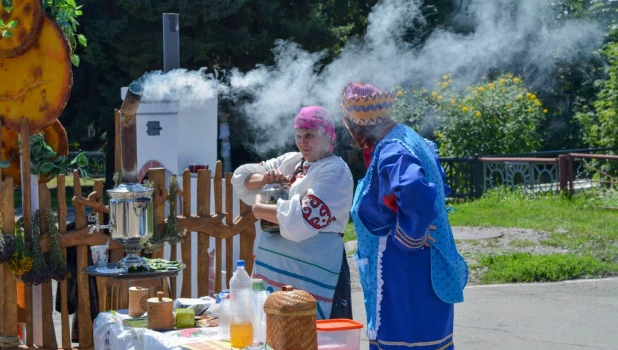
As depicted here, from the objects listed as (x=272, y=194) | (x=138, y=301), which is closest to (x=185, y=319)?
(x=138, y=301)

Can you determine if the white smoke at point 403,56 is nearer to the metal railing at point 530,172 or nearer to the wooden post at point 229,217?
the wooden post at point 229,217

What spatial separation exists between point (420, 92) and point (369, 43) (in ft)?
21.1

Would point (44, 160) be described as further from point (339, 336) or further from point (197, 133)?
point (339, 336)

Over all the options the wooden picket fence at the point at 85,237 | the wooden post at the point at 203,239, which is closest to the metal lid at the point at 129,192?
the wooden picket fence at the point at 85,237

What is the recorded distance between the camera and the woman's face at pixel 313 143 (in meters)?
4.70

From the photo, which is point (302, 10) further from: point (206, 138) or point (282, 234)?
point (282, 234)

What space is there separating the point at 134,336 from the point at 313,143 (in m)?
1.35

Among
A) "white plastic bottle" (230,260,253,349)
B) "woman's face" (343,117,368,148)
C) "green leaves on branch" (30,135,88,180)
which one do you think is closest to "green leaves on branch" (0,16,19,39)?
"green leaves on branch" (30,135,88,180)

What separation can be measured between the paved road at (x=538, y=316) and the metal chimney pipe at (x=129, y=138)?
2.53 m

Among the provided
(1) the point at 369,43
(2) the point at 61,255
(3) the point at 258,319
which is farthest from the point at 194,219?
(1) the point at 369,43

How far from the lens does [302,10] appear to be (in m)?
19.3

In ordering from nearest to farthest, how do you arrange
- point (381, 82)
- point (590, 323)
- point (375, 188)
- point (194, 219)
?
point (375, 188) → point (194, 219) → point (590, 323) → point (381, 82)

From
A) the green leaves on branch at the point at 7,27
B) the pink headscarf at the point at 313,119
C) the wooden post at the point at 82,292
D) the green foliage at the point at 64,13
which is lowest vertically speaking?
the wooden post at the point at 82,292

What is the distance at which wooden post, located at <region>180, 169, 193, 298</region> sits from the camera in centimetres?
628
